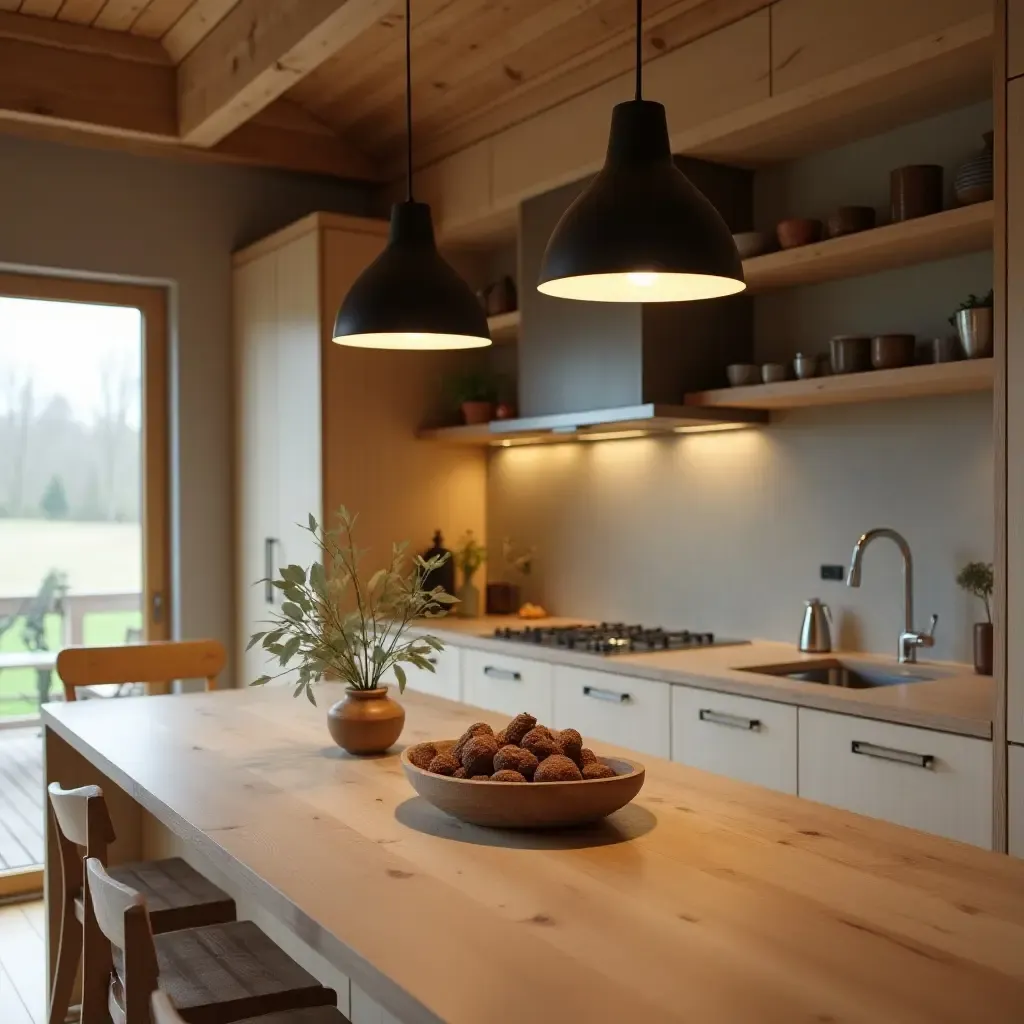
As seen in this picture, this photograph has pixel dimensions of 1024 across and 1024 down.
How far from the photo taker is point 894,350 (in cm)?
307

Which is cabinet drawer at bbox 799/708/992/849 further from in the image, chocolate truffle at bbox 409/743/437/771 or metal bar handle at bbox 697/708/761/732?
chocolate truffle at bbox 409/743/437/771

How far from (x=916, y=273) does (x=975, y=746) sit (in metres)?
1.43

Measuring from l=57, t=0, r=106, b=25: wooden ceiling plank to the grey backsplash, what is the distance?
218 centimetres

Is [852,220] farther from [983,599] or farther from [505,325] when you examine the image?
[505,325]

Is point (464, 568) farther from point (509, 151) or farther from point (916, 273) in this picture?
point (916, 273)

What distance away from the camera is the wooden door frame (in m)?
4.91

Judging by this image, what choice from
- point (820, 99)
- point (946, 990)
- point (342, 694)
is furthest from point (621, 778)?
point (820, 99)

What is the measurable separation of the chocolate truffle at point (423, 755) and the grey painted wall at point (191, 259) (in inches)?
124

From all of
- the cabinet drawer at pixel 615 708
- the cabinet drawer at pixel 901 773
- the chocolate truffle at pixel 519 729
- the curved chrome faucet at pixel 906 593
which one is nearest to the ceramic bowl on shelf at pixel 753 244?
the curved chrome faucet at pixel 906 593

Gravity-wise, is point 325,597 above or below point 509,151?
below

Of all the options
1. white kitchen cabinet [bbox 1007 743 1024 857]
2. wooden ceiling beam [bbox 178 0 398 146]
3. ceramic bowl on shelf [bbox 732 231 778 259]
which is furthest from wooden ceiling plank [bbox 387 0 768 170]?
white kitchen cabinet [bbox 1007 743 1024 857]

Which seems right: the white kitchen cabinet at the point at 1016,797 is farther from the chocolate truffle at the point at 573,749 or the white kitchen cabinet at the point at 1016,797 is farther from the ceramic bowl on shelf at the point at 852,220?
the ceramic bowl on shelf at the point at 852,220

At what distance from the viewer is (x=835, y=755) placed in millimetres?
2729

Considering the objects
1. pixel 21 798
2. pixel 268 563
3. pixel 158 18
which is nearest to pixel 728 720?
pixel 268 563
